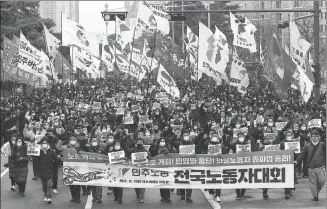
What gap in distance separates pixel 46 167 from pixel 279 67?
37.6 feet

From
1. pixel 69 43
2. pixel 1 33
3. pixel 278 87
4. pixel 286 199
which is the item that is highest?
pixel 1 33

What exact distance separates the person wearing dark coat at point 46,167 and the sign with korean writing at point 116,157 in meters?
1.30

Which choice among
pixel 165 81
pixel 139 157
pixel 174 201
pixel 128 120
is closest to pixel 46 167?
pixel 139 157

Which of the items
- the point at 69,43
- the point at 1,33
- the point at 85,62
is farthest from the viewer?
the point at 1,33

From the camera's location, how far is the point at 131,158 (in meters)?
13.8

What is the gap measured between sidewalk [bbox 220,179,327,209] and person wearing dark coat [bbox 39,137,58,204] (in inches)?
138

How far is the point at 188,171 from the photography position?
13.7m

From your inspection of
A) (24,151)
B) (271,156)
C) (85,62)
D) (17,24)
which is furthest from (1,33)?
(271,156)

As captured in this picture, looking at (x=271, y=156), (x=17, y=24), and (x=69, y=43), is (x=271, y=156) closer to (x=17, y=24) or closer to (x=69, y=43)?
(x=69, y=43)

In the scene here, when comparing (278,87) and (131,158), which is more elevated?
(278,87)

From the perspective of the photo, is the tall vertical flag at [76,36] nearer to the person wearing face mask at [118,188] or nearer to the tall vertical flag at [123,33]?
the tall vertical flag at [123,33]

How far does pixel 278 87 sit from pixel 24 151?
10890 millimetres

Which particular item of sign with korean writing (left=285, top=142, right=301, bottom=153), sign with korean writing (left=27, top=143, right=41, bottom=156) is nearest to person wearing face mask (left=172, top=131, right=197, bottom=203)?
sign with korean writing (left=285, top=142, right=301, bottom=153)

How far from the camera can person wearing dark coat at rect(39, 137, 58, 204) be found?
1390cm
